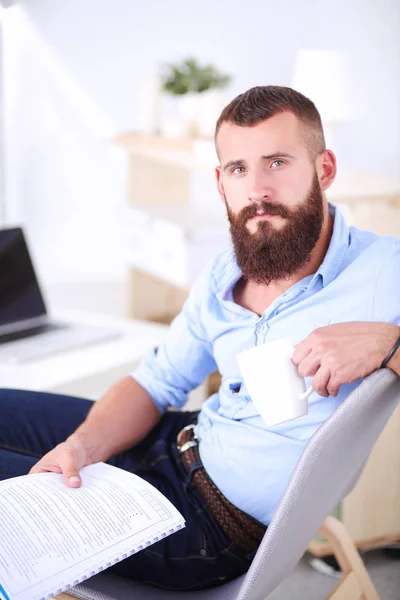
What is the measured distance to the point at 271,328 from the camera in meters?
1.28

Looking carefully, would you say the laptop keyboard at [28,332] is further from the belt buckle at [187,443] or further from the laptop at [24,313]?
the belt buckle at [187,443]

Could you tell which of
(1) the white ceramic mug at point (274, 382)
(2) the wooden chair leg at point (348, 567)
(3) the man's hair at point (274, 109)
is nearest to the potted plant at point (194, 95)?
(3) the man's hair at point (274, 109)

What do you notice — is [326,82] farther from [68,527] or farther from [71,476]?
[68,527]

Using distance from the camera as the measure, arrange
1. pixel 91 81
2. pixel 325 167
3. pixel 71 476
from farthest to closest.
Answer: pixel 91 81, pixel 325 167, pixel 71 476

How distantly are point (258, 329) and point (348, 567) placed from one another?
516 mm

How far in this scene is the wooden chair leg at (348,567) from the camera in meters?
1.43

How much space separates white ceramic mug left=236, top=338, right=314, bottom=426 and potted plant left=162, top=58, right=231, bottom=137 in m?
2.25

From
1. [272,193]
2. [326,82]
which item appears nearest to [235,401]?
[272,193]

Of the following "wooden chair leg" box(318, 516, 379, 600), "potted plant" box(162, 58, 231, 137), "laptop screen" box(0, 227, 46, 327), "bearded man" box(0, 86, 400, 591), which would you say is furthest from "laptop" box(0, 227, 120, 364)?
"potted plant" box(162, 58, 231, 137)

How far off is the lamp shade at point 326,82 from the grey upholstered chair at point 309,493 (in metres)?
1.54

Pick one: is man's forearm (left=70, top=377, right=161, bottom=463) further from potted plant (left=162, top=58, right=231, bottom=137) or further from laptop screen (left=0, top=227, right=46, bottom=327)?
potted plant (left=162, top=58, right=231, bottom=137)

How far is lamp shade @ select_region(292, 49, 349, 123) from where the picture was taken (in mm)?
2559

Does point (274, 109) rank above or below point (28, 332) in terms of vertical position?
above

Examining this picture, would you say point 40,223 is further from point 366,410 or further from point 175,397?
point 366,410
